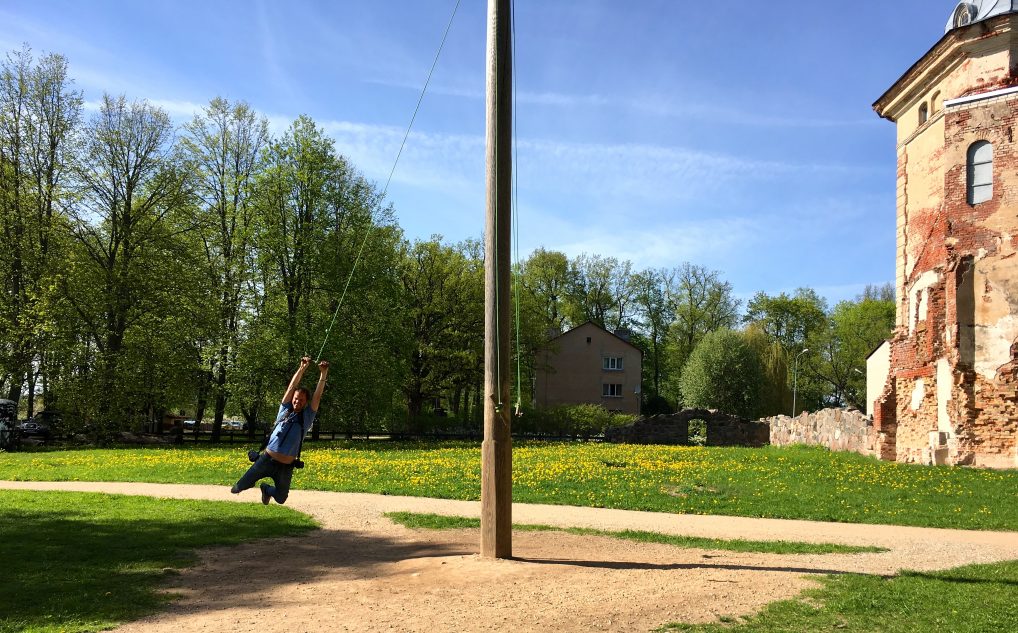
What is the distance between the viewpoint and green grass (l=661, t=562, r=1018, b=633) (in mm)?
6465

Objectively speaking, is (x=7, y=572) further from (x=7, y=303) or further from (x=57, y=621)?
(x=7, y=303)

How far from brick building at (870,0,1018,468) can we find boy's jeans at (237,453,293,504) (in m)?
20.3

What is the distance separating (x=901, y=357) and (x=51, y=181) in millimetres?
35937

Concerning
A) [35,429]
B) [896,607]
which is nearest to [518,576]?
[896,607]

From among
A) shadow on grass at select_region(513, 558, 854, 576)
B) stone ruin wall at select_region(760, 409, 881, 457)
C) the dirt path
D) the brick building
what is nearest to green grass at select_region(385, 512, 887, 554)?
the dirt path

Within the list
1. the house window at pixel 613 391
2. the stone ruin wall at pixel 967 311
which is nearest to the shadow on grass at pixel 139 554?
the stone ruin wall at pixel 967 311

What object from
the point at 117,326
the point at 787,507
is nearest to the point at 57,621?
the point at 787,507

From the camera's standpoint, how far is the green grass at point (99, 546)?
285 inches

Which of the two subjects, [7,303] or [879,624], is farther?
[7,303]

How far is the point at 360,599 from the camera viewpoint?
7.43 meters

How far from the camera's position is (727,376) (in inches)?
2506

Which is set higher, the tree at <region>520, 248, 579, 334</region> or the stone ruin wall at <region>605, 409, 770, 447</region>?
the tree at <region>520, 248, 579, 334</region>

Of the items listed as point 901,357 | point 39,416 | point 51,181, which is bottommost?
point 39,416

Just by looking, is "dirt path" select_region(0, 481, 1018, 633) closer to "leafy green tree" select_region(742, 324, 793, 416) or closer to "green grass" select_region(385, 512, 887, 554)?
"green grass" select_region(385, 512, 887, 554)
